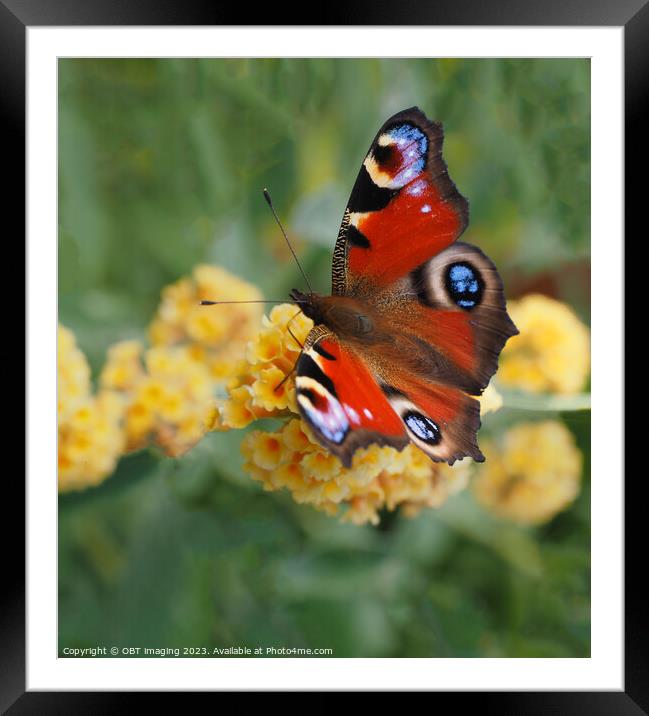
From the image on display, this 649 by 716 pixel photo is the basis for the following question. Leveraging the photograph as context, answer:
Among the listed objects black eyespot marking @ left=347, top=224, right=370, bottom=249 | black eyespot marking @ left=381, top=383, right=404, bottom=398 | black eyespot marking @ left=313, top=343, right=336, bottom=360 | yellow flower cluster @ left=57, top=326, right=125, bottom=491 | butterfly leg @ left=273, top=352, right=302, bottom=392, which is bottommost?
yellow flower cluster @ left=57, top=326, right=125, bottom=491

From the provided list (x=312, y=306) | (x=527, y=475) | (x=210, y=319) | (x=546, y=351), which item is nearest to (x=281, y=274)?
(x=210, y=319)

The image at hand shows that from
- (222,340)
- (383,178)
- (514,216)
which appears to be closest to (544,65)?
(514,216)

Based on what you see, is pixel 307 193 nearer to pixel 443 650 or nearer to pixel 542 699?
pixel 443 650

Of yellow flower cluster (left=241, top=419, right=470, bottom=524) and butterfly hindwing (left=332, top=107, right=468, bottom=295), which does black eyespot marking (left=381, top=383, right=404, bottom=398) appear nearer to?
yellow flower cluster (left=241, top=419, right=470, bottom=524)

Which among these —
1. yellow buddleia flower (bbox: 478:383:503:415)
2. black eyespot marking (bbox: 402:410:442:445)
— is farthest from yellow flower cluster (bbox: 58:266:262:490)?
yellow buddleia flower (bbox: 478:383:503:415)

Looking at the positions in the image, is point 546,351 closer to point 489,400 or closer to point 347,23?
point 489,400

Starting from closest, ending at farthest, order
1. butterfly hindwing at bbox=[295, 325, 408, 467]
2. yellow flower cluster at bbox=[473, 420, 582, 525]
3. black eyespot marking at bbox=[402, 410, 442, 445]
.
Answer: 1. butterfly hindwing at bbox=[295, 325, 408, 467]
2. black eyespot marking at bbox=[402, 410, 442, 445]
3. yellow flower cluster at bbox=[473, 420, 582, 525]
